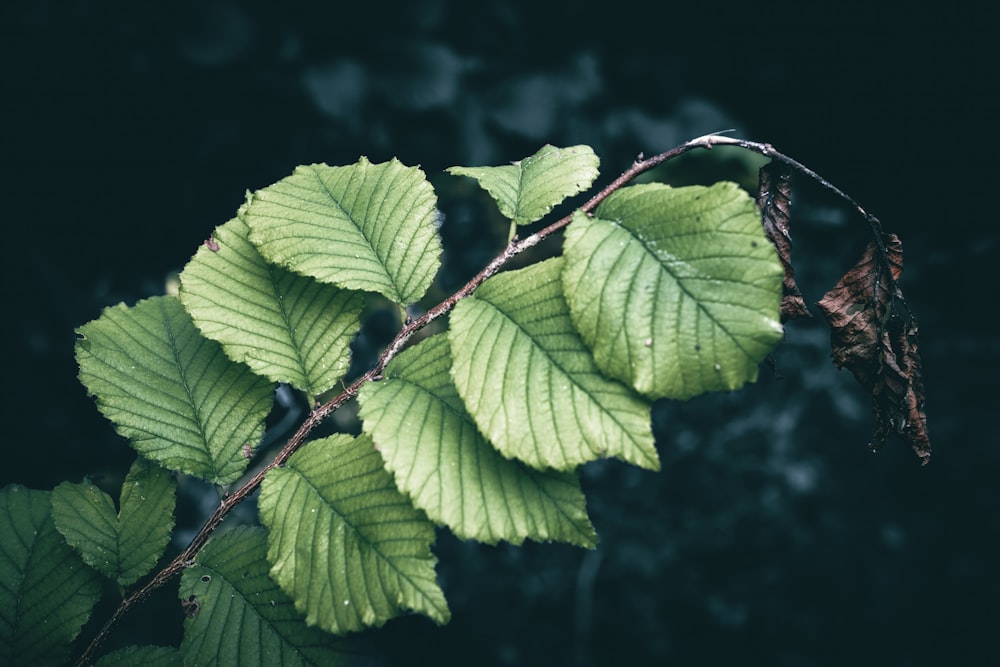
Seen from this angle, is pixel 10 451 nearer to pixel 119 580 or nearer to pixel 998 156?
pixel 119 580

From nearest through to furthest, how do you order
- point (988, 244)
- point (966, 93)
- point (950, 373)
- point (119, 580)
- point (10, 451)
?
point (119, 580) → point (10, 451) → point (966, 93) → point (988, 244) → point (950, 373)

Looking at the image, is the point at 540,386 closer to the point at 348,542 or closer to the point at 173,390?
the point at 348,542

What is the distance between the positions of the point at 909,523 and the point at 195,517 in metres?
2.08

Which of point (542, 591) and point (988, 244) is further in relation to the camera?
point (542, 591)

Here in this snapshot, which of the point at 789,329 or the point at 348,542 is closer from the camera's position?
the point at 348,542

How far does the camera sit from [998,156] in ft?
5.12

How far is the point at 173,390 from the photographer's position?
733 millimetres

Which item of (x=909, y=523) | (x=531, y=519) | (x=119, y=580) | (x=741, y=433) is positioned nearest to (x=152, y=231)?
(x=119, y=580)

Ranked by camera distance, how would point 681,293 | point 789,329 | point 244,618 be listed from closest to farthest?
1. point 681,293
2. point 244,618
3. point 789,329

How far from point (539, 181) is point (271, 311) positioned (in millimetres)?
342

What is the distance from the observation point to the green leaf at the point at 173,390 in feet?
2.32

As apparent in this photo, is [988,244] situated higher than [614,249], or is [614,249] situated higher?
[614,249]

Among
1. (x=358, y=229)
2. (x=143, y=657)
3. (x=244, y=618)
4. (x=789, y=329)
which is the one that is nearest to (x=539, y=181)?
(x=358, y=229)

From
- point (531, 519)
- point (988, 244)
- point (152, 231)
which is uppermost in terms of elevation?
point (152, 231)
